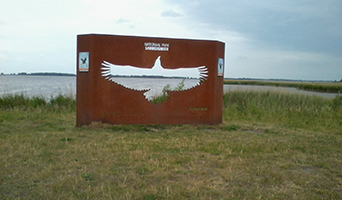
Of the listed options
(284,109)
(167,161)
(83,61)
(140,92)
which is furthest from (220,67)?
(284,109)

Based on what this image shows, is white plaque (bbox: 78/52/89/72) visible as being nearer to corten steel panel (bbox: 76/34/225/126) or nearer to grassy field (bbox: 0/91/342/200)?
corten steel panel (bbox: 76/34/225/126)

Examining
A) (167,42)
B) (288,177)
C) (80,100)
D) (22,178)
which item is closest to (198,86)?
(167,42)

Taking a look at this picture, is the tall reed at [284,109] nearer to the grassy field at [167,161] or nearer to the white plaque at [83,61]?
the grassy field at [167,161]

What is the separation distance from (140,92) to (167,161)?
3.43 metres

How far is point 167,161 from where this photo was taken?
509cm

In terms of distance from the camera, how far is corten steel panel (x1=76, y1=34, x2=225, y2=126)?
8.00m

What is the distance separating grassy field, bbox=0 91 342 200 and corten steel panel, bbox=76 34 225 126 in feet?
1.00

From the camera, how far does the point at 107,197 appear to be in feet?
12.1

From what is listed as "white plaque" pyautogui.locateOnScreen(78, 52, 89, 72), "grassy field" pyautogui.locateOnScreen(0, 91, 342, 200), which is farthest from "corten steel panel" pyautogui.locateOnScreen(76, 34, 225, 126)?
"grassy field" pyautogui.locateOnScreen(0, 91, 342, 200)

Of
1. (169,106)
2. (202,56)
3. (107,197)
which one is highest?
(202,56)

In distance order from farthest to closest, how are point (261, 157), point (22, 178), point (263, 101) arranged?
1. point (263, 101)
2. point (261, 157)
3. point (22, 178)

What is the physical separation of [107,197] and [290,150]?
12.6 ft

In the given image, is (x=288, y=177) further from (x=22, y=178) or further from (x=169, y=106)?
(x=169, y=106)

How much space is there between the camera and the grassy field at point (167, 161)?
3932 mm
